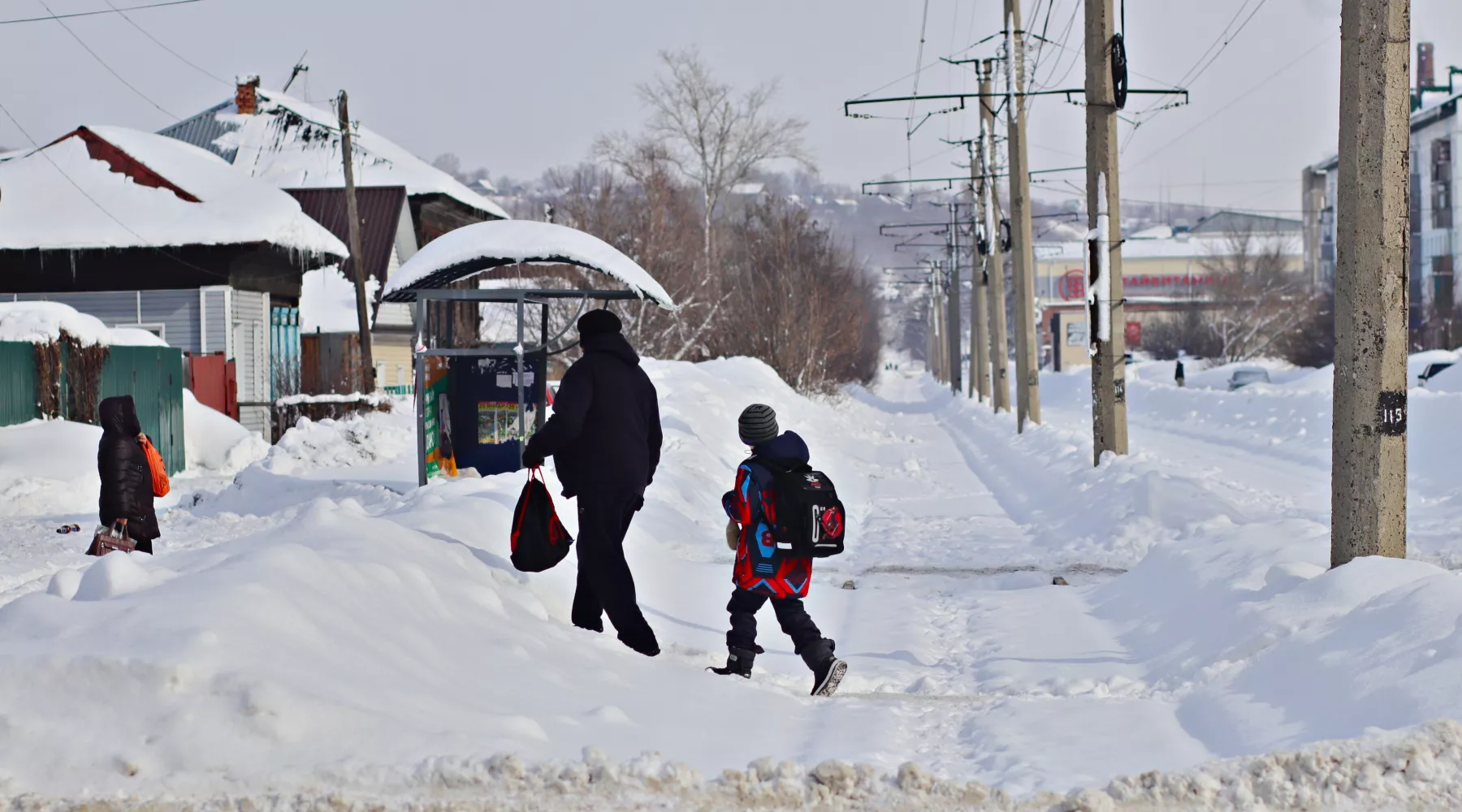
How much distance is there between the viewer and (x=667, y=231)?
40.8 meters

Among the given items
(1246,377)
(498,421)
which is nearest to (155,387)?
(498,421)

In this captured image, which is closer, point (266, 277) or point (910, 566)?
point (910, 566)

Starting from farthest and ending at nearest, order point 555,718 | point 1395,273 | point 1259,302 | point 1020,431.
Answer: point 1259,302 → point 1020,431 → point 1395,273 → point 555,718

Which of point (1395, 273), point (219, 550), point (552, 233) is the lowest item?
point (219, 550)

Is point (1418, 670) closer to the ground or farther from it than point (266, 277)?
closer to the ground

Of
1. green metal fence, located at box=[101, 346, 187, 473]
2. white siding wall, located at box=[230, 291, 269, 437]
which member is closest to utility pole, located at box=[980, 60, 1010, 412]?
white siding wall, located at box=[230, 291, 269, 437]

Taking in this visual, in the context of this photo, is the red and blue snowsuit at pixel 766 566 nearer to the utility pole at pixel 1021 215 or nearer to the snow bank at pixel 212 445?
the snow bank at pixel 212 445

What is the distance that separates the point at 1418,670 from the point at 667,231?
35.8m

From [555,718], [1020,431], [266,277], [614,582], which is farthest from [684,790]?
[266,277]

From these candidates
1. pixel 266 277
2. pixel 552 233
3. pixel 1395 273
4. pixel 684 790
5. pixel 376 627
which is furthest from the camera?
pixel 266 277

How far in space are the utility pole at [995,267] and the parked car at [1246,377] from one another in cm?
1525

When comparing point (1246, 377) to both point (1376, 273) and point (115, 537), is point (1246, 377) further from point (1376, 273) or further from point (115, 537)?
point (115, 537)

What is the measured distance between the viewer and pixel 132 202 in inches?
1262

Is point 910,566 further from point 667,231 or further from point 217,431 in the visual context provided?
point 667,231
